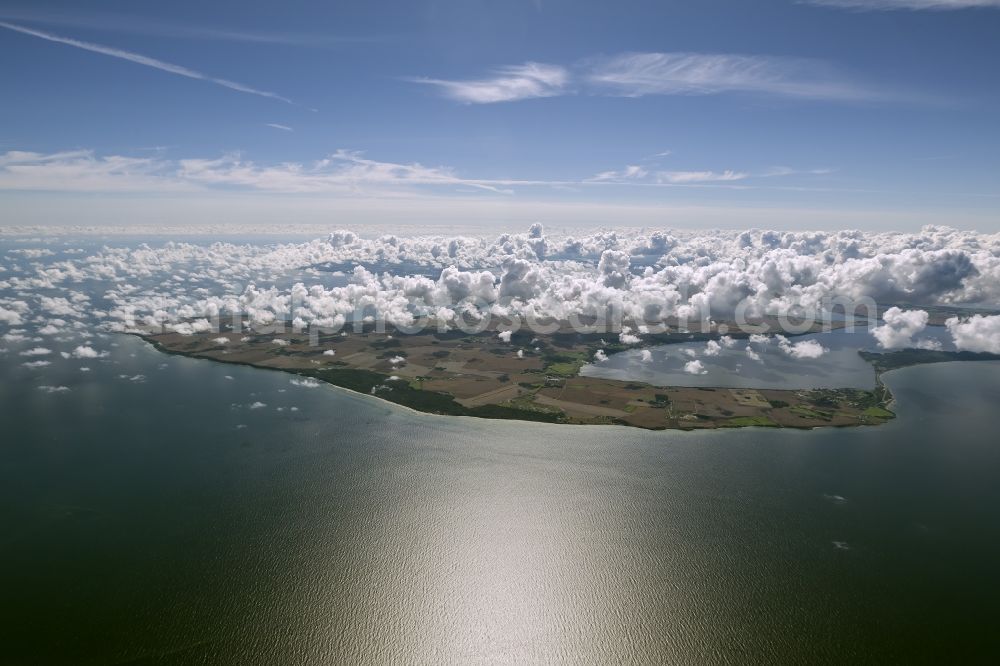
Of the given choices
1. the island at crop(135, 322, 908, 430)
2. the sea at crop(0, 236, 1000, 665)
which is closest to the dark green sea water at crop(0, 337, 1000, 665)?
the sea at crop(0, 236, 1000, 665)

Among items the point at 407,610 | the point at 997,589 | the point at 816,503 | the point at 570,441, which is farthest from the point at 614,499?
the point at 997,589

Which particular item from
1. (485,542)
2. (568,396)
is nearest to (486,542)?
(485,542)

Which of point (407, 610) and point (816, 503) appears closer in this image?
point (407, 610)

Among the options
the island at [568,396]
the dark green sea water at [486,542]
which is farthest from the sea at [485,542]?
the island at [568,396]

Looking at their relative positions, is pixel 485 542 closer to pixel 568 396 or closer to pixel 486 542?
pixel 486 542

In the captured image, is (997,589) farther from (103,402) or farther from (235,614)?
(103,402)

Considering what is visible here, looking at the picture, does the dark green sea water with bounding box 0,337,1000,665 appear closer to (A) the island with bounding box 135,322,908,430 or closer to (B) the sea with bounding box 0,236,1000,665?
(B) the sea with bounding box 0,236,1000,665

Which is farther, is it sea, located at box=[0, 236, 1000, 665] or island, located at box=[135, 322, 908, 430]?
island, located at box=[135, 322, 908, 430]

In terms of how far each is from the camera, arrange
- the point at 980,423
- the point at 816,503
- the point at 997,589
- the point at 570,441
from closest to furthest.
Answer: the point at 997,589
the point at 816,503
the point at 570,441
the point at 980,423
